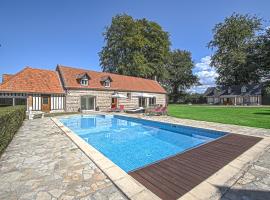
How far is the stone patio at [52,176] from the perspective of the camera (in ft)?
10.3

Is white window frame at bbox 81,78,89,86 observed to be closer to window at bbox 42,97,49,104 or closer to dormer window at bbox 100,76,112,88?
dormer window at bbox 100,76,112,88

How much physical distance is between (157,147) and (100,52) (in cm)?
3457

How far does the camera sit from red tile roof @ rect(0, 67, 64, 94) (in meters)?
17.5

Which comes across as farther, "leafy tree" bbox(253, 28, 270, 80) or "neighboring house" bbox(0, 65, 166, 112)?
"leafy tree" bbox(253, 28, 270, 80)

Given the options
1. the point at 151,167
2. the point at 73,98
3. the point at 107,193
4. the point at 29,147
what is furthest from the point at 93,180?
the point at 73,98

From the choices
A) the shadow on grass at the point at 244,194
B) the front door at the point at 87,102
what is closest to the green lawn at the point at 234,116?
the shadow on grass at the point at 244,194

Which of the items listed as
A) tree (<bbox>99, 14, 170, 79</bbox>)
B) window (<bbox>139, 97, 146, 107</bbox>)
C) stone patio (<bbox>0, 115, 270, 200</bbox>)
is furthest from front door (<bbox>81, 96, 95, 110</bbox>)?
stone patio (<bbox>0, 115, 270, 200</bbox>)

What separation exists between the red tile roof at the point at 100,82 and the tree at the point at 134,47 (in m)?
5.50

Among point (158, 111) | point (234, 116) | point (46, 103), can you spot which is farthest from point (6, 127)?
point (234, 116)

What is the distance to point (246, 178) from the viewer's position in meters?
3.74

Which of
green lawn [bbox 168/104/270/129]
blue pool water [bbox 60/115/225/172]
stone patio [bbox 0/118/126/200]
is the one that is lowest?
blue pool water [bbox 60/115/225/172]

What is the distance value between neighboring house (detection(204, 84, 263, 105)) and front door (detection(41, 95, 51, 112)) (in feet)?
142

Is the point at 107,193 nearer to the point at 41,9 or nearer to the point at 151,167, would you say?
the point at 151,167

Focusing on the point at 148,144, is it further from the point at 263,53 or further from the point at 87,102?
the point at 263,53
